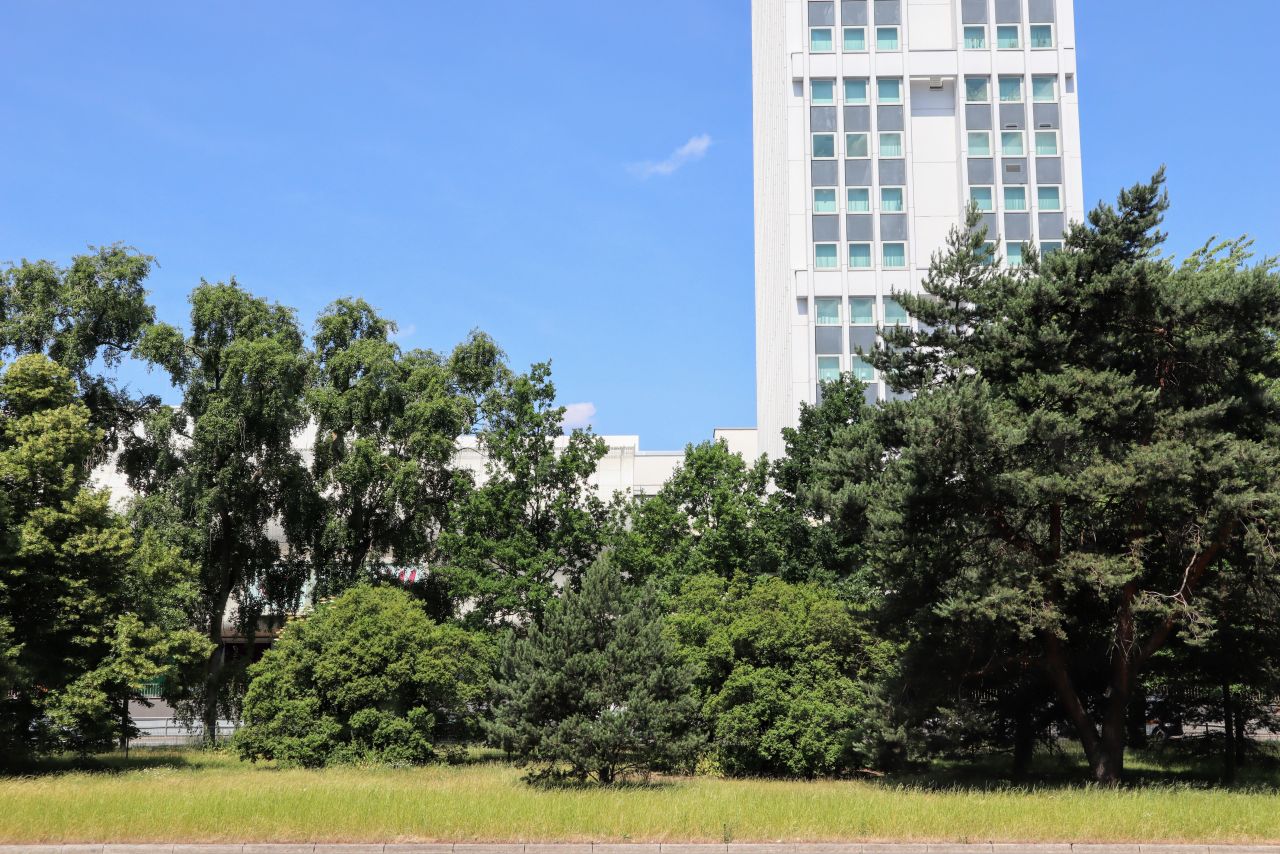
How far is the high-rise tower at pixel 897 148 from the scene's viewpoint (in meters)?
57.7

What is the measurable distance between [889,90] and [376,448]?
36782 millimetres

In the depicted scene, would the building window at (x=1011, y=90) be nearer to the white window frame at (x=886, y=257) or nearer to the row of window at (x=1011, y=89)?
the row of window at (x=1011, y=89)

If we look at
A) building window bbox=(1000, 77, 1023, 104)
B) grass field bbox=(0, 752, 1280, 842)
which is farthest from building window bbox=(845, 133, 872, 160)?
grass field bbox=(0, 752, 1280, 842)

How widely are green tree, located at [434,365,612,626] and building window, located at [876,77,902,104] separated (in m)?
29.9

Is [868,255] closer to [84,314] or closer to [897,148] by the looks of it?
[897,148]

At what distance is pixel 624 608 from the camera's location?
1064 inches

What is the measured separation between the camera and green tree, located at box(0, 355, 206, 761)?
96.7ft

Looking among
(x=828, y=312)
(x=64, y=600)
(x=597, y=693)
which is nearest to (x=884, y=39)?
(x=828, y=312)

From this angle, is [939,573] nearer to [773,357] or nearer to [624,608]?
[624,608]

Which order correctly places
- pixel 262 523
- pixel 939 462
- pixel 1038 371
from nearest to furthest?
pixel 939 462 < pixel 1038 371 < pixel 262 523

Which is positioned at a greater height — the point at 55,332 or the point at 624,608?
the point at 55,332

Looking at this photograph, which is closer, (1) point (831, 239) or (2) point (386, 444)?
(2) point (386, 444)

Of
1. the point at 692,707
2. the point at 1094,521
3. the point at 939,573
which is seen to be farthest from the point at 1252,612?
the point at 692,707

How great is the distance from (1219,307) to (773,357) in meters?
43.0
